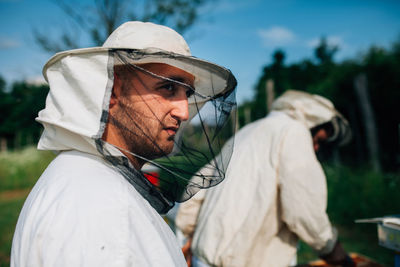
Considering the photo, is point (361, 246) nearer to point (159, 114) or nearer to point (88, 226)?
point (159, 114)

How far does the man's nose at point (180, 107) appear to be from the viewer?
1306mm

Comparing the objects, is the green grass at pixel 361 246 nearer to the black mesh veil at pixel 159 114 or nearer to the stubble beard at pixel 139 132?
the black mesh veil at pixel 159 114

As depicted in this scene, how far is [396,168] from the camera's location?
621 cm

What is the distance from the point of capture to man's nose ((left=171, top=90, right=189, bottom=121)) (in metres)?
1.31

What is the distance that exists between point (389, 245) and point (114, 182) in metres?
1.61

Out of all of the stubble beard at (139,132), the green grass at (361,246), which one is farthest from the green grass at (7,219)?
the stubble beard at (139,132)

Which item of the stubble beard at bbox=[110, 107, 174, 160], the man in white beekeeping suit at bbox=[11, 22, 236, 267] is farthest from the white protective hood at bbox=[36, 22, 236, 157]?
the stubble beard at bbox=[110, 107, 174, 160]

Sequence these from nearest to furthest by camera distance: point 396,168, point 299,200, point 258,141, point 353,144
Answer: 1. point 299,200
2. point 258,141
3. point 396,168
4. point 353,144

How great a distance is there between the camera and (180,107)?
1323 millimetres

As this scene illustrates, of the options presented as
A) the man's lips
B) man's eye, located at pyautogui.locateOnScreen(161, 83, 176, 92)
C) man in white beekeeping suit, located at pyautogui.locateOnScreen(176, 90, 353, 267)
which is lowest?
man in white beekeeping suit, located at pyautogui.locateOnScreen(176, 90, 353, 267)

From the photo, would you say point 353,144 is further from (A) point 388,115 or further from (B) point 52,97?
(B) point 52,97

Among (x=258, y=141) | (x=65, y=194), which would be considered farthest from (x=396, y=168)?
(x=65, y=194)

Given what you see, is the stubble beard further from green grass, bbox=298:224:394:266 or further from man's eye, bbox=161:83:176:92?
green grass, bbox=298:224:394:266

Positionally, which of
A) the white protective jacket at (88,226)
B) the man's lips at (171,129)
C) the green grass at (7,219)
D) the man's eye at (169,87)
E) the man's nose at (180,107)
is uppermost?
the man's eye at (169,87)
